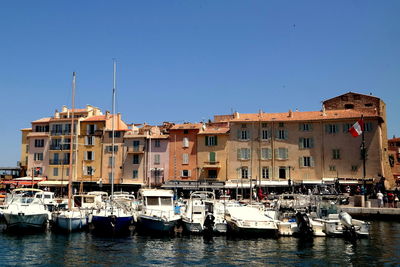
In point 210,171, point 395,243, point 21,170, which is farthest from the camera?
point 21,170

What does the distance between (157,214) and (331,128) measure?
103 ft

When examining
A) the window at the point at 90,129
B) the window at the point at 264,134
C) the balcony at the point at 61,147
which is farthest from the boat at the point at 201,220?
the balcony at the point at 61,147

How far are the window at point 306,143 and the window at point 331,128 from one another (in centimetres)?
242

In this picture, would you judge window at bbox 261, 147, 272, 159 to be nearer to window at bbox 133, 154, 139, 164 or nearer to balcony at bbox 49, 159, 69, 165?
window at bbox 133, 154, 139, 164

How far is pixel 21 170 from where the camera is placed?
259 ft

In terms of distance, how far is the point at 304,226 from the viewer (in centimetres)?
3222

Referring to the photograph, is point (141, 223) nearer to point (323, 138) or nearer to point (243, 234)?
point (243, 234)

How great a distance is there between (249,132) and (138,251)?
35.5m

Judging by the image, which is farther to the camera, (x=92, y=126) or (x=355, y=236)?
(x=92, y=126)

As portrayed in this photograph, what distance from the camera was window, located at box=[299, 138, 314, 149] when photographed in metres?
58.5

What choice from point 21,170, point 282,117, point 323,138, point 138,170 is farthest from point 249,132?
point 21,170

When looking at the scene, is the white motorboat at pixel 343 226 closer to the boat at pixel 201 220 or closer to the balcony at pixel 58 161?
the boat at pixel 201 220

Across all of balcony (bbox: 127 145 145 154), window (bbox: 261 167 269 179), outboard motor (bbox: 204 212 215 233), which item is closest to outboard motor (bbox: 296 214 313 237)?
outboard motor (bbox: 204 212 215 233)

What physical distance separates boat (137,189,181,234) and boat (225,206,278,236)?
14.2 feet
